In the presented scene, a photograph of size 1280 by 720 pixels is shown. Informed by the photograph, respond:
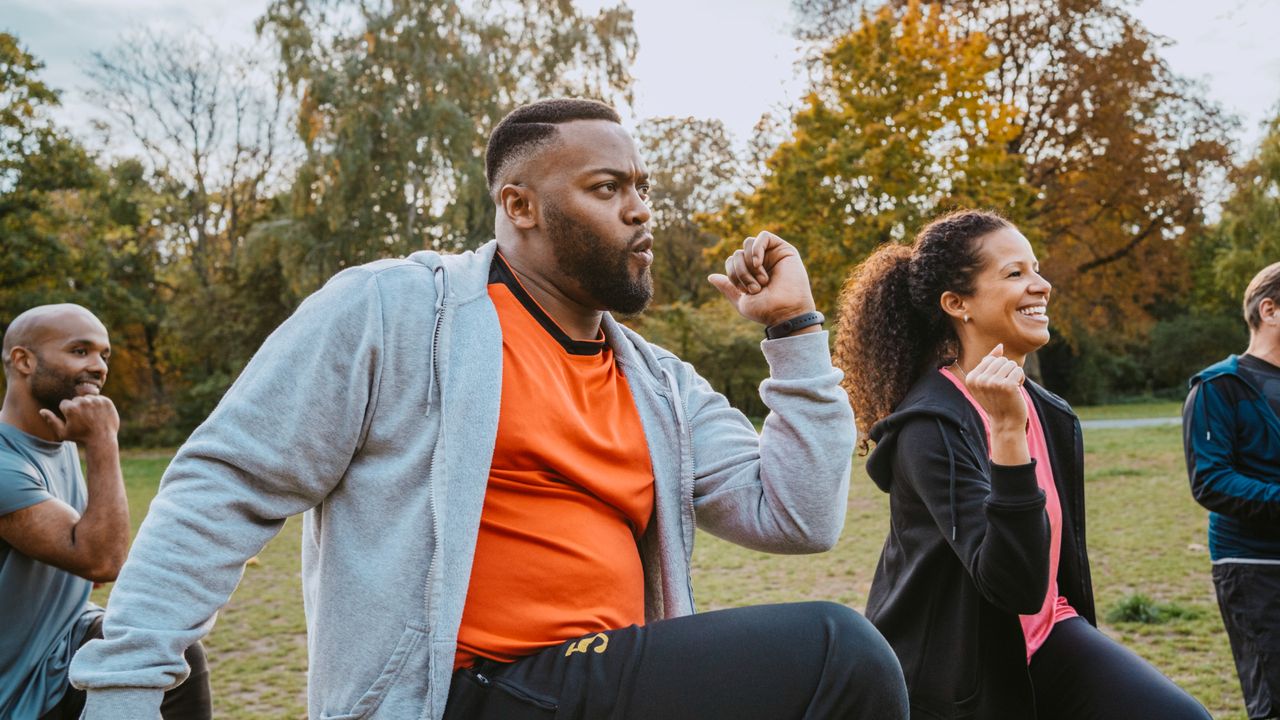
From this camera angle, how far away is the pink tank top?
3006 millimetres

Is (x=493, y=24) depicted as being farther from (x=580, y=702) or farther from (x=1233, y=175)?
(x=580, y=702)

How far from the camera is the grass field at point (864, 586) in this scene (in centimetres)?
611

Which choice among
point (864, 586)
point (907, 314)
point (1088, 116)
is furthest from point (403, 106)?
point (907, 314)

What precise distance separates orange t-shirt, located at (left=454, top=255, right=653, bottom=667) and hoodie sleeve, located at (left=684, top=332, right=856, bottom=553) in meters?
0.23

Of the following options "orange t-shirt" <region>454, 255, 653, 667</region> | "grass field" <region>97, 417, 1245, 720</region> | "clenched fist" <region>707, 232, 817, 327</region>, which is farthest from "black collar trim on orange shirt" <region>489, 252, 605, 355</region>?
"grass field" <region>97, 417, 1245, 720</region>

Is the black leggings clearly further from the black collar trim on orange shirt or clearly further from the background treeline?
the background treeline

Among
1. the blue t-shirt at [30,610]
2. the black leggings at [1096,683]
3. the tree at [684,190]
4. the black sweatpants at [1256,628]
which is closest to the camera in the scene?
the black leggings at [1096,683]

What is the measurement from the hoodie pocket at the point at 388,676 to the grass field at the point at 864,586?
A: 4.52 m

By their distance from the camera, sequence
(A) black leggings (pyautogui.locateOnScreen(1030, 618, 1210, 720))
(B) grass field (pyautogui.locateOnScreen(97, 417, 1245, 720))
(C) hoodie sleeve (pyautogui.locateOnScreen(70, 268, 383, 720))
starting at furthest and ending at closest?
1. (B) grass field (pyautogui.locateOnScreen(97, 417, 1245, 720))
2. (A) black leggings (pyautogui.locateOnScreen(1030, 618, 1210, 720))
3. (C) hoodie sleeve (pyautogui.locateOnScreen(70, 268, 383, 720))

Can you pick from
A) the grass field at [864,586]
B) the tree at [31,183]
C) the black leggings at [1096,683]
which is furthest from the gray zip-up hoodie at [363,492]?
the tree at [31,183]

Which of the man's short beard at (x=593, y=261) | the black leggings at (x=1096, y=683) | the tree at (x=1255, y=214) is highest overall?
the tree at (x=1255, y=214)

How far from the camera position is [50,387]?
12.0 ft

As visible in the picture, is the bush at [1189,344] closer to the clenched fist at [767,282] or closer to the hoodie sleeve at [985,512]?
the hoodie sleeve at [985,512]

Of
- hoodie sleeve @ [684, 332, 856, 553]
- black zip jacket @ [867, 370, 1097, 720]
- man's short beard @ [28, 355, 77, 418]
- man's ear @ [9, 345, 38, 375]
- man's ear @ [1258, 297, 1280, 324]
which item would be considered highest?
man's ear @ [1258, 297, 1280, 324]
